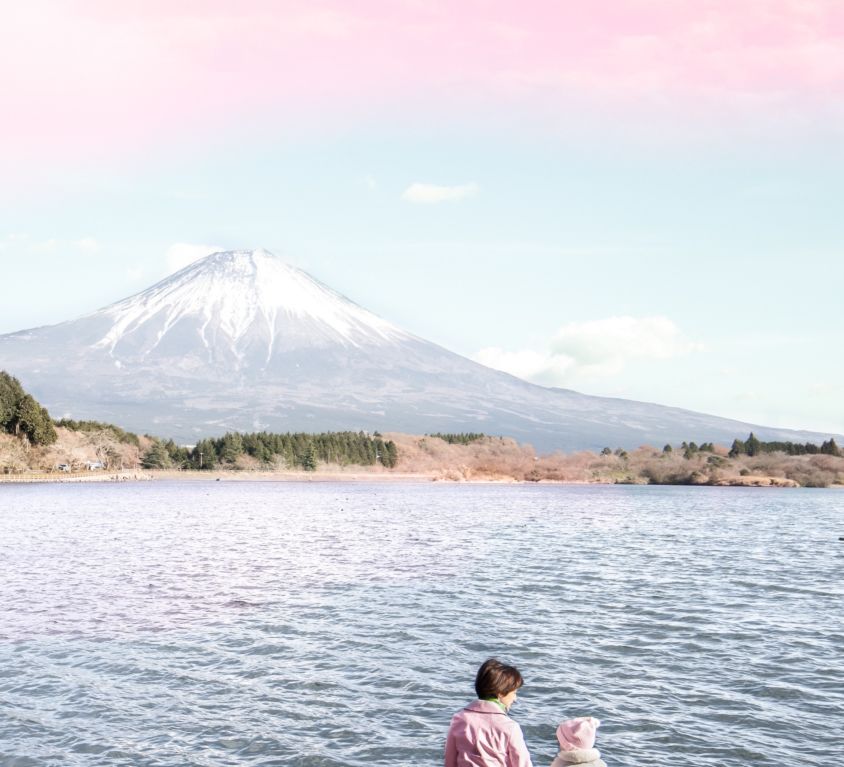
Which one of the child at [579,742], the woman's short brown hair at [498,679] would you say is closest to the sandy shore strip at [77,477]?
the woman's short brown hair at [498,679]

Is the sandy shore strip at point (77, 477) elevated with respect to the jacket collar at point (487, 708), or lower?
lower

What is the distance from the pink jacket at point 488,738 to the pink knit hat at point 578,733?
0.42 metres

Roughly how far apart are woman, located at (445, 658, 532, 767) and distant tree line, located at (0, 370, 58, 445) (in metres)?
146

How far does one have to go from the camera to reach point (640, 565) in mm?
40219

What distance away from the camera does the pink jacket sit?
→ 9219mm

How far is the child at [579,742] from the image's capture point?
898 cm

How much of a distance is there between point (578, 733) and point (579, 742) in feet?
0.41

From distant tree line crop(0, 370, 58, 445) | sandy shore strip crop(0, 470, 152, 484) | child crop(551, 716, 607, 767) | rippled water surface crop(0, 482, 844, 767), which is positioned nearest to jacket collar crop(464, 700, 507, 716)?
child crop(551, 716, 607, 767)

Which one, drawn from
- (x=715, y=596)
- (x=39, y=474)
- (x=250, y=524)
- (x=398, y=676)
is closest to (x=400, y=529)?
(x=250, y=524)

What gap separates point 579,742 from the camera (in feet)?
29.7

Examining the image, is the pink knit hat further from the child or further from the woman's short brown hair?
the woman's short brown hair

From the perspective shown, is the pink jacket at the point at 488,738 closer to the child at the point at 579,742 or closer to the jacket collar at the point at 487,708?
the jacket collar at the point at 487,708

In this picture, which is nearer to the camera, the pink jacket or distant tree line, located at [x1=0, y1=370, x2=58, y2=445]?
the pink jacket

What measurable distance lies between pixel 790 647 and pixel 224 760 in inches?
586
